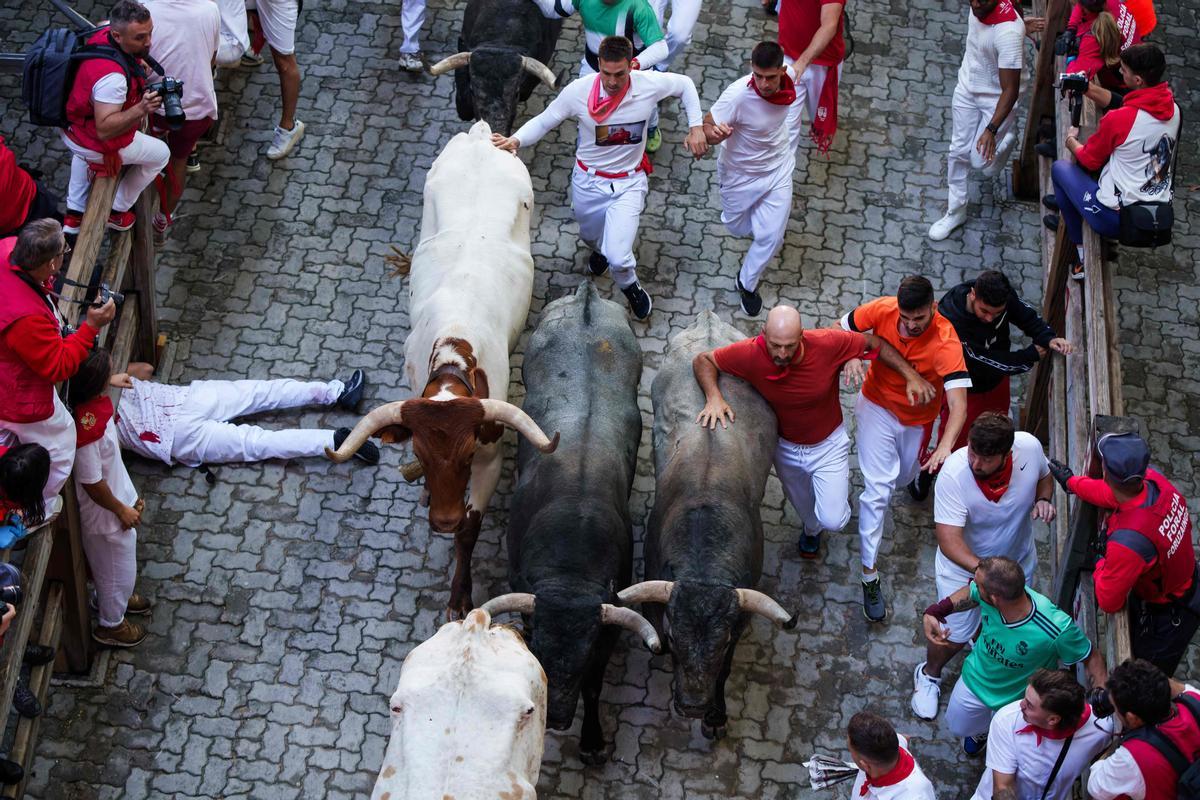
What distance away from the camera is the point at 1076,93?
10227mm

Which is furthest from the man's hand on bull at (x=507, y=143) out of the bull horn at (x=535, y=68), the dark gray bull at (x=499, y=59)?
the bull horn at (x=535, y=68)

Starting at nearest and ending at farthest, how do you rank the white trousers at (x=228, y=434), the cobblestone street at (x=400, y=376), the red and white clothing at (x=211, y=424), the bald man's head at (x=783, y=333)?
the bald man's head at (x=783, y=333), the cobblestone street at (x=400, y=376), the red and white clothing at (x=211, y=424), the white trousers at (x=228, y=434)

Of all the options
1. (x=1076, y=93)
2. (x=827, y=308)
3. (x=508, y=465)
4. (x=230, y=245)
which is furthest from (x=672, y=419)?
(x=230, y=245)

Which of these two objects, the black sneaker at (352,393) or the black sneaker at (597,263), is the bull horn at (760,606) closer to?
the black sneaker at (352,393)

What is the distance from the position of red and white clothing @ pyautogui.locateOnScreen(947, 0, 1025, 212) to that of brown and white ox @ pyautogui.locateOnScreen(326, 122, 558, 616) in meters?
3.77

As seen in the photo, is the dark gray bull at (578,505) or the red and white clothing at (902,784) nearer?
the red and white clothing at (902,784)

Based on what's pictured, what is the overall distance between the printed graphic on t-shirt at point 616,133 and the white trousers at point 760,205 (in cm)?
80

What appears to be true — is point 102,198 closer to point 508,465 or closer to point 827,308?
point 508,465

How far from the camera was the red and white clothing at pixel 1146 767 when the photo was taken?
683 centimetres

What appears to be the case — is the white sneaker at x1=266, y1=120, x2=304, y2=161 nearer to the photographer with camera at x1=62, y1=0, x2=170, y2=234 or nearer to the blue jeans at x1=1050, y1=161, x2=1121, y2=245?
A: the photographer with camera at x1=62, y1=0, x2=170, y2=234

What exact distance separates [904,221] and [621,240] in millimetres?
2822

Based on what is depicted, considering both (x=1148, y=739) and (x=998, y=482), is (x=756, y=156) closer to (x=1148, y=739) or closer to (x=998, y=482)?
(x=998, y=482)

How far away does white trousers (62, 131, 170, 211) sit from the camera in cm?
993

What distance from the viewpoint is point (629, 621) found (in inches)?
Answer: 317
